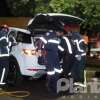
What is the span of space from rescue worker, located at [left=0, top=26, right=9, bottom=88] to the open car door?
0.95 metres

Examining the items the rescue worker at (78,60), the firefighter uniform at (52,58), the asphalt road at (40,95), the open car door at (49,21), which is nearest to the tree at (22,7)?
the open car door at (49,21)

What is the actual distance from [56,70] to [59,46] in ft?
2.37

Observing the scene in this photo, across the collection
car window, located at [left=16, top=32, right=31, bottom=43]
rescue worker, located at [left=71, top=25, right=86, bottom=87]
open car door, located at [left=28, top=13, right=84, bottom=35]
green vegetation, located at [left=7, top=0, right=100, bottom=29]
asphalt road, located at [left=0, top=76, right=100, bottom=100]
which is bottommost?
asphalt road, located at [left=0, top=76, right=100, bottom=100]

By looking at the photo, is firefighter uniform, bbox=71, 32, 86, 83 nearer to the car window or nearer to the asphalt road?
the asphalt road

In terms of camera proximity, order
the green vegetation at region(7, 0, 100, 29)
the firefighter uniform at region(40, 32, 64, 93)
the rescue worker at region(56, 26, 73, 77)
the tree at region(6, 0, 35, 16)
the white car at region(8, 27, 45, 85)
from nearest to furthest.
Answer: the firefighter uniform at region(40, 32, 64, 93), the rescue worker at region(56, 26, 73, 77), the white car at region(8, 27, 45, 85), the green vegetation at region(7, 0, 100, 29), the tree at region(6, 0, 35, 16)

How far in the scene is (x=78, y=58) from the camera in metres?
15.7

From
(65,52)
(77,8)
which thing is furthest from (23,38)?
(77,8)

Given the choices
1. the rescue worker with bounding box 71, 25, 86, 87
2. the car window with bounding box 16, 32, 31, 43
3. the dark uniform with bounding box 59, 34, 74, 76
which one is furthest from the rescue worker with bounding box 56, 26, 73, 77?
the car window with bounding box 16, 32, 31, 43

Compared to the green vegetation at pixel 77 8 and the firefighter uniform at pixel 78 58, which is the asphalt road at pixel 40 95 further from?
the green vegetation at pixel 77 8

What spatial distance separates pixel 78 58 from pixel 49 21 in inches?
56.4

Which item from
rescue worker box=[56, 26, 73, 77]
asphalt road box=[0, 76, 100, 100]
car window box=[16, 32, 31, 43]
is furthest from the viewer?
car window box=[16, 32, 31, 43]

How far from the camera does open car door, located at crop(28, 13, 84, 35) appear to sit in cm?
1561

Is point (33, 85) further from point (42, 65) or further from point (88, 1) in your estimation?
point (88, 1)

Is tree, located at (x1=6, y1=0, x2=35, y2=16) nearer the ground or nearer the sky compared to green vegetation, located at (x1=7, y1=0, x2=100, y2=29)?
nearer the sky
